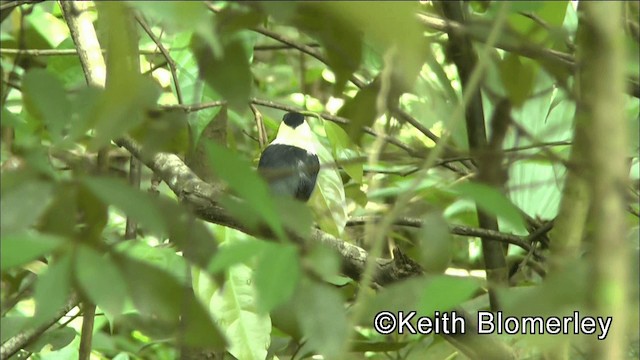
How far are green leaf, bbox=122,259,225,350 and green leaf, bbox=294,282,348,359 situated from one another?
0.04 meters

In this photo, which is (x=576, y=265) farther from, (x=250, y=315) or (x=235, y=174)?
(x=250, y=315)

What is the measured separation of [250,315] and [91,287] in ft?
2.33

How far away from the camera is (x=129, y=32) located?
18.2 inches

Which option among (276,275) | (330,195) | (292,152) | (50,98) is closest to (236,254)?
(276,275)

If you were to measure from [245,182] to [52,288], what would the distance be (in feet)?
0.31

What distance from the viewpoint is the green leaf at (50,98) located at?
46 cm

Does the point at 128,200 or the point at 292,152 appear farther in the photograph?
the point at 292,152

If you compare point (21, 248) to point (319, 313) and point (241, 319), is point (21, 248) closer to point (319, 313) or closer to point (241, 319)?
point (319, 313)

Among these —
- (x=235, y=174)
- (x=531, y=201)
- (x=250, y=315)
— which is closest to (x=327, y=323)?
(x=235, y=174)

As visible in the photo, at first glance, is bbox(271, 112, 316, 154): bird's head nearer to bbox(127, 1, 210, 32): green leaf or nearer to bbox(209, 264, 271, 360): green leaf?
bbox(209, 264, 271, 360): green leaf

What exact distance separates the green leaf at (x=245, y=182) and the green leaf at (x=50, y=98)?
0.09 m

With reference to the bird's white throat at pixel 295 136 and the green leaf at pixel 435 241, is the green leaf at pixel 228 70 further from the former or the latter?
the bird's white throat at pixel 295 136

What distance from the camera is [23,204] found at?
0.41 m

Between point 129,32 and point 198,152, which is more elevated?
point 129,32
